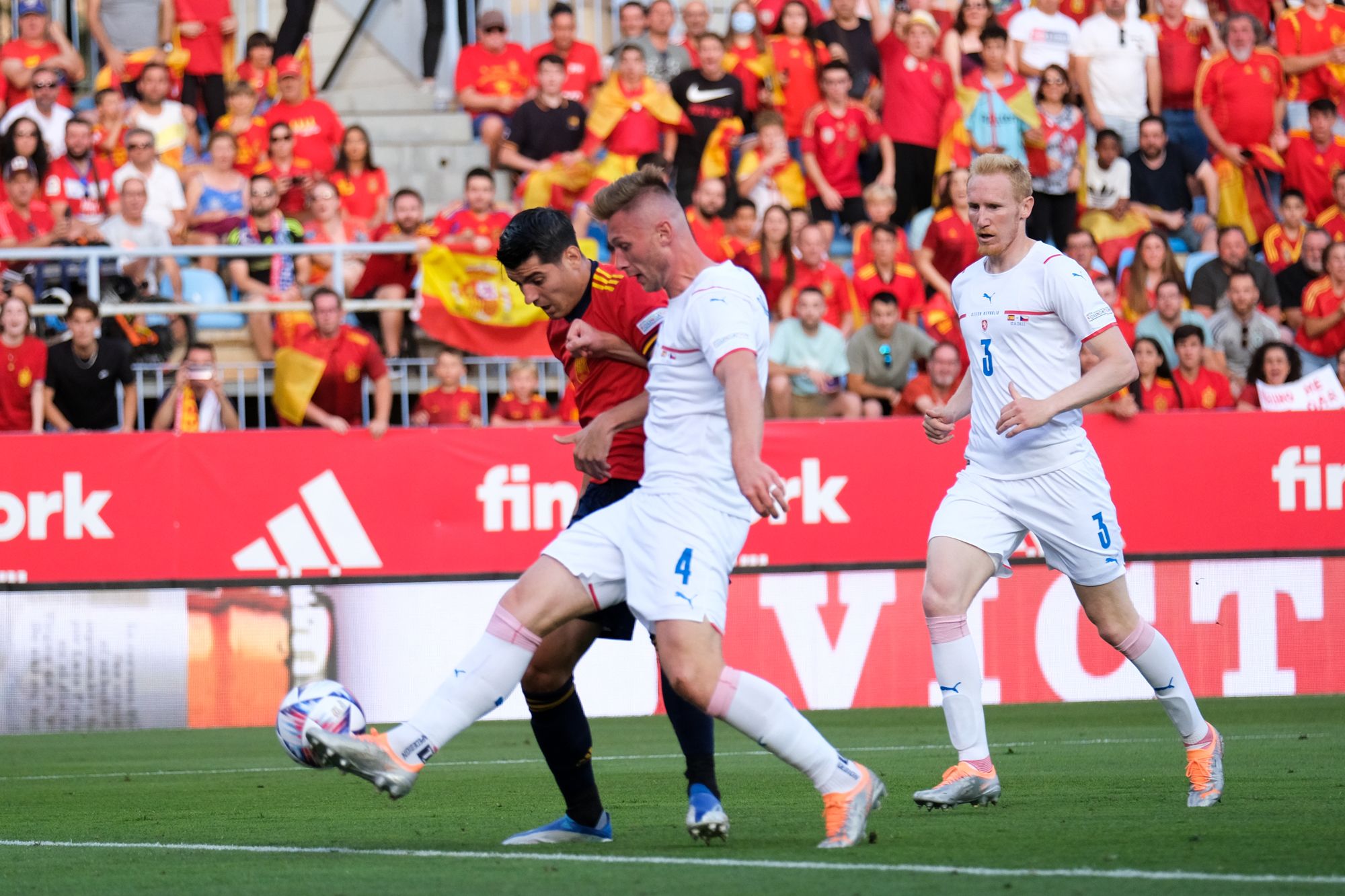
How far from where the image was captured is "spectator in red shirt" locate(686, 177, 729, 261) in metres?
15.2

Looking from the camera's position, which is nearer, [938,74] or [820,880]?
[820,880]

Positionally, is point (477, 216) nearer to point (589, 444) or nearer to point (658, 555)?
point (589, 444)

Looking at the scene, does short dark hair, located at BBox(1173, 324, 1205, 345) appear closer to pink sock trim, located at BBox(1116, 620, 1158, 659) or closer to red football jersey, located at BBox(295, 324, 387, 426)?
red football jersey, located at BBox(295, 324, 387, 426)

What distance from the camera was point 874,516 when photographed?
13.4 meters

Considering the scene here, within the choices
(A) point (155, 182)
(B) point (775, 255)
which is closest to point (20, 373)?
(A) point (155, 182)

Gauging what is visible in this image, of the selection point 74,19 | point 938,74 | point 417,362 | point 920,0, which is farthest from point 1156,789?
point 74,19

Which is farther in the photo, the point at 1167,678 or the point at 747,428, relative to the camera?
the point at 1167,678

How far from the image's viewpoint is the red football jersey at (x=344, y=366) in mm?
14039

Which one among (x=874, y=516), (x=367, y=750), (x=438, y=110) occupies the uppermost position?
(x=438, y=110)

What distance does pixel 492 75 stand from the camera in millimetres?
17578

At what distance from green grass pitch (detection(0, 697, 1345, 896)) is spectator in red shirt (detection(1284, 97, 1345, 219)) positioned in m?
7.20

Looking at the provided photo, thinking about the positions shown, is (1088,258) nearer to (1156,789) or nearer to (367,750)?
(1156,789)

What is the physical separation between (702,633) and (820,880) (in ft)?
2.79

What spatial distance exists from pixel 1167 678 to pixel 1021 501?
0.91 m
